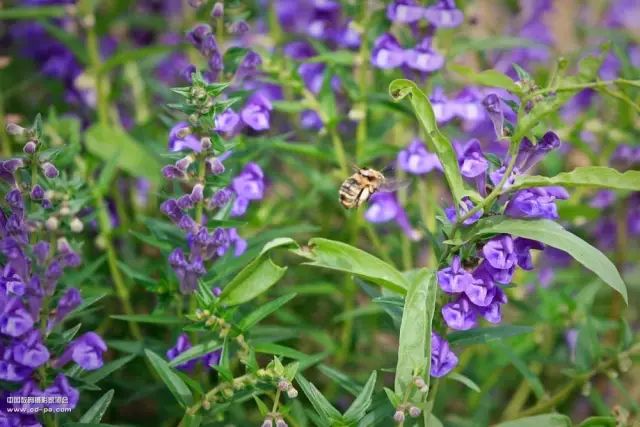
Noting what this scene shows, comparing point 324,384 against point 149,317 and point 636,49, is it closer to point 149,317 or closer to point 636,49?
point 149,317

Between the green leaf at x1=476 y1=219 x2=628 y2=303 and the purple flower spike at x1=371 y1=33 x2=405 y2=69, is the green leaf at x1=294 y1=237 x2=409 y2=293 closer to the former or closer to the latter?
the green leaf at x1=476 y1=219 x2=628 y2=303

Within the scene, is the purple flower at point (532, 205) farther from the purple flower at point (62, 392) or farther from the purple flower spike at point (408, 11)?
the purple flower at point (62, 392)

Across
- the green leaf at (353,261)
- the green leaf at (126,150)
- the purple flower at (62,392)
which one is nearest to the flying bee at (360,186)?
the green leaf at (353,261)

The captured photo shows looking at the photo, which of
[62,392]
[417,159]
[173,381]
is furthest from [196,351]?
[417,159]

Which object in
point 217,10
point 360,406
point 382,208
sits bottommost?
point 382,208

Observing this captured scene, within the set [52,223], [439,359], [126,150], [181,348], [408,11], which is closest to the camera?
[52,223]

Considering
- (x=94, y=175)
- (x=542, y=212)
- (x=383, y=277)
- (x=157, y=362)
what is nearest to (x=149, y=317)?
(x=157, y=362)

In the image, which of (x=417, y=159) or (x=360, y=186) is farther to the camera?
(x=417, y=159)

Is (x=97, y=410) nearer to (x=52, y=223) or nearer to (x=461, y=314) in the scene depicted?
(x=52, y=223)
